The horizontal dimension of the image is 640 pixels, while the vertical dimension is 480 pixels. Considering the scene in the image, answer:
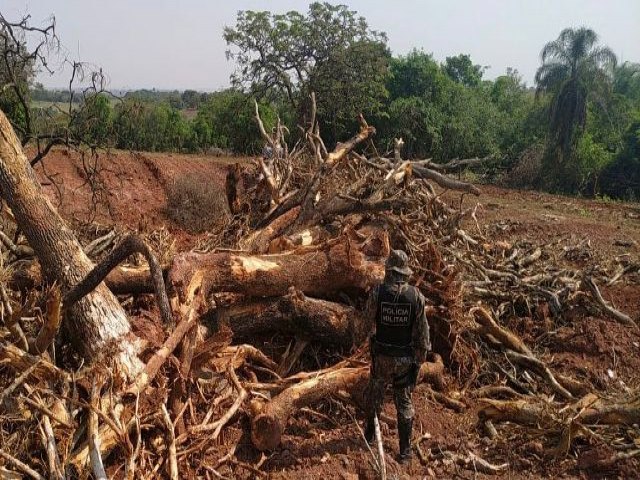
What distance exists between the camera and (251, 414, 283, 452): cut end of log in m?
3.93

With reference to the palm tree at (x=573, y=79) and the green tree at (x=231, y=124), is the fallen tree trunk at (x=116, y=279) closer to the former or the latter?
the green tree at (x=231, y=124)

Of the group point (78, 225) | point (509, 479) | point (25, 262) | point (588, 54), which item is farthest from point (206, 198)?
point (588, 54)

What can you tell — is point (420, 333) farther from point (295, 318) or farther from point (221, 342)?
point (221, 342)

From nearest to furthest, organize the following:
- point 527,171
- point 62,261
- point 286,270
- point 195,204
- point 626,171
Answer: point 62,261
point 286,270
point 195,204
point 626,171
point 527,171

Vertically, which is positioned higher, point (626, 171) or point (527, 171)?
point (626, 171)

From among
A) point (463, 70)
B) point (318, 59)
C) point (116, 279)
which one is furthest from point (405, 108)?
point (116, 279)

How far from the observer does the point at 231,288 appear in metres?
4.78

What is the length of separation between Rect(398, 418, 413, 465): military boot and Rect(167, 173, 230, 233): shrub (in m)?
9.30

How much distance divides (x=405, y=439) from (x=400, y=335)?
78 centimetres

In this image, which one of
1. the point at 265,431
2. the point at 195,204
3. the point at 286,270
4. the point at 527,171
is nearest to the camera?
the point at 265,431

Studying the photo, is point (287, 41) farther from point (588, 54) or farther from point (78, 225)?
point (78, 225)

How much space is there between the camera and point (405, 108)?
22969 mm

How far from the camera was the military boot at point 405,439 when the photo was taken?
4.05 m

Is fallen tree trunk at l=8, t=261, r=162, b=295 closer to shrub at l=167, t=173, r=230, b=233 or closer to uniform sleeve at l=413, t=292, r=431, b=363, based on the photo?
uniform sleeve at l=413, t=292, r=431, b=363
